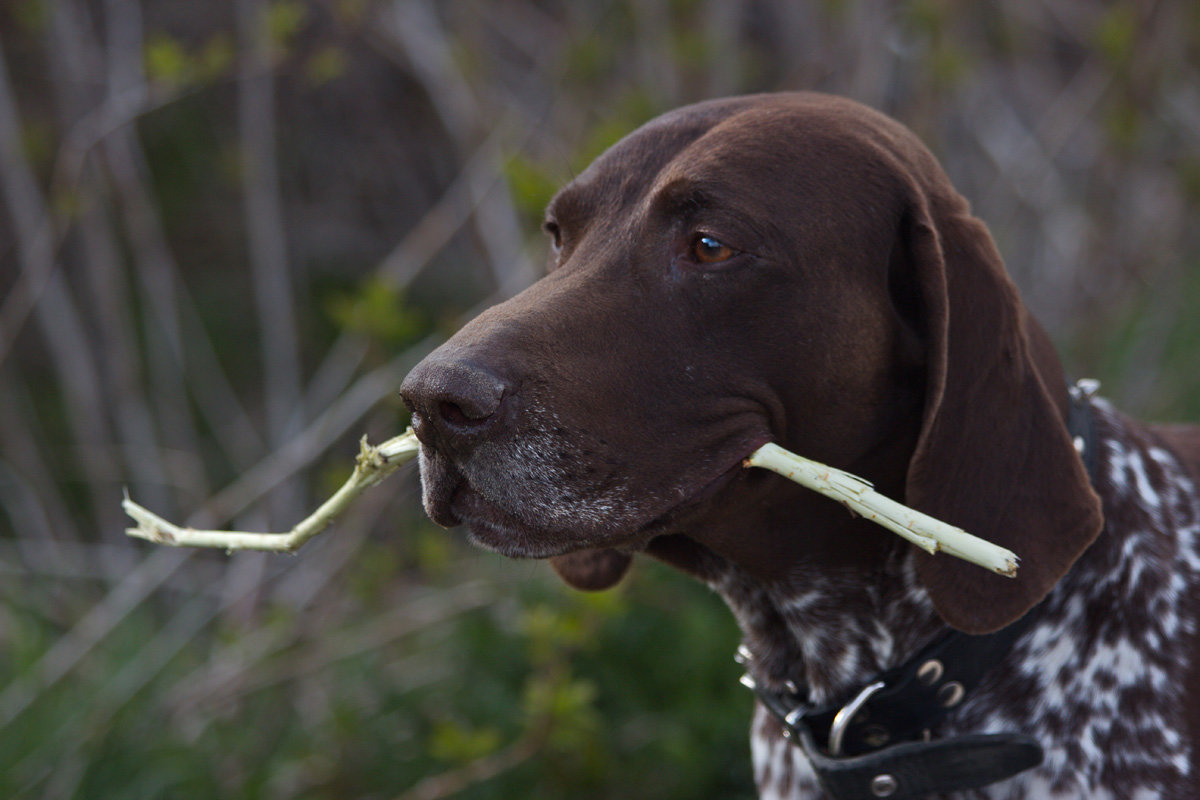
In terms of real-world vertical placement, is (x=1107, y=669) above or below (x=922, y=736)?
above

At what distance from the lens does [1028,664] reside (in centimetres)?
224

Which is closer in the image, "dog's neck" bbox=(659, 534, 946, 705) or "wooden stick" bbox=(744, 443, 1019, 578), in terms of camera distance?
"wooden stick" bbox=(744, 443, 1019, 578)

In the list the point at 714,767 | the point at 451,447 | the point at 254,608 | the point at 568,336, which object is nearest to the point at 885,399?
the point at 568,336

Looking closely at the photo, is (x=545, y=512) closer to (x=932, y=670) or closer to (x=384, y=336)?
(x=932, y=670)

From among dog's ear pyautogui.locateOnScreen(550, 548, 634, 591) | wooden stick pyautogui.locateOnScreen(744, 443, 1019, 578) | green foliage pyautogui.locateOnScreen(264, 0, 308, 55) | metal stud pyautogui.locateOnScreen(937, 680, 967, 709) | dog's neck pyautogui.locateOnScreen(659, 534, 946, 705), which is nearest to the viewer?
wooden stick pyautogui.locateOnScreen(744, 443, 1019, 578)

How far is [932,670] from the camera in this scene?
2.22 meters

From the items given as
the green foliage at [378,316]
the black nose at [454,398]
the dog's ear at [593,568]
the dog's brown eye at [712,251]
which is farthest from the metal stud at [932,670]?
the green foliage at [378,316]

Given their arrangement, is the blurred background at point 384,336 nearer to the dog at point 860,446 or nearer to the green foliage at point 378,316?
the green foliage at point 378,316

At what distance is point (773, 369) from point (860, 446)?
0.26 metres

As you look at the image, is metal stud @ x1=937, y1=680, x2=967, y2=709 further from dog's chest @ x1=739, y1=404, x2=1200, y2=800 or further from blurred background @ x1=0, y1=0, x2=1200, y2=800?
blurred background @ x1=0, y1=0, x2=1200, y2=800

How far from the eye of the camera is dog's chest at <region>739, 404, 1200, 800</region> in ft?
7.17

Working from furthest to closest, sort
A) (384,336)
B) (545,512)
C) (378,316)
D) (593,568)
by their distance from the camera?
1. (384,336)
2. (378,316)
3. (593,568)
4. (545,512)

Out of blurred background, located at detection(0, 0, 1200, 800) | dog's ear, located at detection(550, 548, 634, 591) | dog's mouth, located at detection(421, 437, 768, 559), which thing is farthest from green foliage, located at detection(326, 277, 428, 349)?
dog's mouth, located at detection(421, 437, 768, 559)

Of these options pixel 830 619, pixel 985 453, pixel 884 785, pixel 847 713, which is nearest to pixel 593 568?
pixel 830 619
